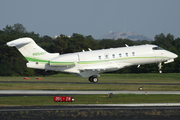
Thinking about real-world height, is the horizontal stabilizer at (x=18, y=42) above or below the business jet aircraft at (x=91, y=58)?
above

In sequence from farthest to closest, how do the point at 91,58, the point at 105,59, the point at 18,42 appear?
the point at 91,58 → the point at 105,59 → the point at 18,42

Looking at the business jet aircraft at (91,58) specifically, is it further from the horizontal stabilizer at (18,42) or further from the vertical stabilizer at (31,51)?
the horizontal stabilizer at (18,42)

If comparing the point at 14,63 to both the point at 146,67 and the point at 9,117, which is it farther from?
the point at 146,67

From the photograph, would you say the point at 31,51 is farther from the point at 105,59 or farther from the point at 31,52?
the point at 105,59

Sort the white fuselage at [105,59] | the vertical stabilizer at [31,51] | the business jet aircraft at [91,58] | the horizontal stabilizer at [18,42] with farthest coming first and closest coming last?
the white fuselage at [105,59] < the business jet aircraft at [91,58] < the vertical stabilizer at [31,51] < the horizontal stabilizer at [18,42]

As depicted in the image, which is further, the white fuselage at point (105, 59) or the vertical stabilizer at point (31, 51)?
the white fuselage at point (105, 59)

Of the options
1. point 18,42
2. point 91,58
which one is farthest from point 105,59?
point 18,42

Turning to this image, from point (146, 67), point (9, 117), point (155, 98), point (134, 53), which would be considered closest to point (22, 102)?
point (9, 117)

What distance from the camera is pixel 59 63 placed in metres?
36.0

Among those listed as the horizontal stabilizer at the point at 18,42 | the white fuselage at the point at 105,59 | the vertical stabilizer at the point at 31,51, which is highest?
the horizontal stabilizer at the point at 18,42

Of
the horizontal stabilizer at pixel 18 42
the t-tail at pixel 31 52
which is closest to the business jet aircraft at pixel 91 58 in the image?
the t-tail at pixel 31 52

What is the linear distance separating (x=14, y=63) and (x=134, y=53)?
17606 mm

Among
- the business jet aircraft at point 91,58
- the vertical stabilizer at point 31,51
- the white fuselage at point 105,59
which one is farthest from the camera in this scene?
the white fuselage at point 105,59

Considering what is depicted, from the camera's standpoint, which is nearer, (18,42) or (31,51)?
(18,42)
